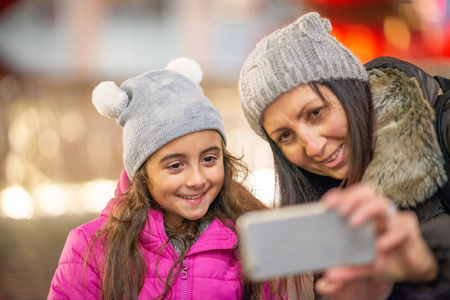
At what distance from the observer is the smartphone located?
67 cm

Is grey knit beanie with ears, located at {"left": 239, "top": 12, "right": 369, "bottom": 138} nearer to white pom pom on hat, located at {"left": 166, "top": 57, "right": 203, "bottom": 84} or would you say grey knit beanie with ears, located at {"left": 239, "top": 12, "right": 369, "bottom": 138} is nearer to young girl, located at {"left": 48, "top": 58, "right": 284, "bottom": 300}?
young girl, located at {"left": 48, "top": 58, "right": 284, "bottom": 300}

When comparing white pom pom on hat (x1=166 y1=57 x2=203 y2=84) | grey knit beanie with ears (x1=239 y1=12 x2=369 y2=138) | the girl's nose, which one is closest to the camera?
grey knit beanie with ears (x1=239 y1=12 x2=369 y2=138)

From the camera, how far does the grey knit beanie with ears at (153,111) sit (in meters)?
1.38

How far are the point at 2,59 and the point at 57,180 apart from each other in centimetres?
129

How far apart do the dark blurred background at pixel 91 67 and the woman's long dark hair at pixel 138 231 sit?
2.60 feet

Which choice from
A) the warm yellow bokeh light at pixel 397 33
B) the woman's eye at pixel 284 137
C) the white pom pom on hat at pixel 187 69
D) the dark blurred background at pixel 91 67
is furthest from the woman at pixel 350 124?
the warm yellow bokeh light at pixel 397 33

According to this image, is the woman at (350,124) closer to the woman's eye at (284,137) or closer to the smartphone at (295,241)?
the woman's eye at (284,137)

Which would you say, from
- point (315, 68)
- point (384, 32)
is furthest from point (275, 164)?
point (384, 32)

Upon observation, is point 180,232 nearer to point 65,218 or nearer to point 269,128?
point 269,128

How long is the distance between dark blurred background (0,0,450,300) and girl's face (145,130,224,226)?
0.95 meters

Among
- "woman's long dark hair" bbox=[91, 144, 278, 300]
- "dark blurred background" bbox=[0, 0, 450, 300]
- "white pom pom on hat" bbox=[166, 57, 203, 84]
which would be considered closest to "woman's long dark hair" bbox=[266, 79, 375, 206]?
"woman's long dark hair" bbox=[91, 144, 278, 300]

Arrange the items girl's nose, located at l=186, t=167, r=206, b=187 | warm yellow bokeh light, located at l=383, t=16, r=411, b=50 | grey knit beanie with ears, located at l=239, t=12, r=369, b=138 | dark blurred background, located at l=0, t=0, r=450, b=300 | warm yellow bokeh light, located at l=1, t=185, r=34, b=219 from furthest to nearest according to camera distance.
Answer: warm yellow bokeh light, located at l=383, t=16, r=411, b=50
warm yellow bokeh light, located at l=1, t=185, r=34, b=219
dark blurred background, located at l=0, t=0, r=450, b=300
girl's nose, located at l=186, t=167, r=206, b=187
grey knit beanie with ears, located at l=239, t=12, r=369, b=138

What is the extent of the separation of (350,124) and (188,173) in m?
0.48

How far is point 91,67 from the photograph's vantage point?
3699 millimetres
